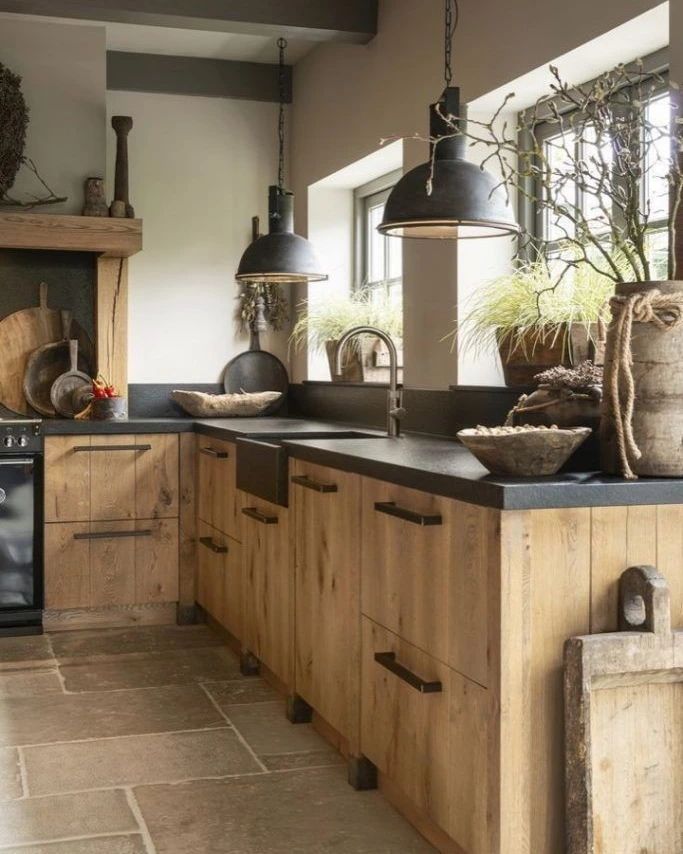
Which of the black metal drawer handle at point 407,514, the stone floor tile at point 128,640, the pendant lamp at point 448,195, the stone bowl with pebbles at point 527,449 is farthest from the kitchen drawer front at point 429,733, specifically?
the stone floor tile at point 128,640

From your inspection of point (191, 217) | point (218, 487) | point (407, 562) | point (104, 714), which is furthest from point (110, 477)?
point (407, 562)

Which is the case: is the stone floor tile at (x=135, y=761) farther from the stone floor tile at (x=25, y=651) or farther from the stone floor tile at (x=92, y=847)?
the stone floor tile at (x=25, y=651)

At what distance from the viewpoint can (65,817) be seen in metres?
2.87

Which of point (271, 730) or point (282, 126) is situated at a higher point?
point (282, 126)

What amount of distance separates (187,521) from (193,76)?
2346 millimetres

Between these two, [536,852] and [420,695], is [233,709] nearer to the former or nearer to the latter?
[420,695]

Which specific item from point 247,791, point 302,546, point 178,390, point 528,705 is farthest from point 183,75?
point 528,705

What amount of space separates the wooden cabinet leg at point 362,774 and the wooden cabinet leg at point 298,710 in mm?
569

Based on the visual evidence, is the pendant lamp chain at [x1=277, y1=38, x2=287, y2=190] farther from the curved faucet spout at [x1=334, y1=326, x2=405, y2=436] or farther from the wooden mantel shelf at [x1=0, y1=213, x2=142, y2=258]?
the curved faucet spout at [x1=334, y1=326, x2=405, y2=436]

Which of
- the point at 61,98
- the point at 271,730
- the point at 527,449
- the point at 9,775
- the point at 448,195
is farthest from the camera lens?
the point at 61,98

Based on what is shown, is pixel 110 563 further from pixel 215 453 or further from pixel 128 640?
pixel 215 453

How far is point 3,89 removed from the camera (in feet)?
16.6

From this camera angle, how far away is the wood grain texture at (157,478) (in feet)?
16.4

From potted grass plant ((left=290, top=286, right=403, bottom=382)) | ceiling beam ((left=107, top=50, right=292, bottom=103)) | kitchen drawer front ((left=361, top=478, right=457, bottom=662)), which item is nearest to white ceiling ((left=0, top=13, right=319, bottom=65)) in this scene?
ceiling beam ((left=107, top=50, right=292, bottom=103))
